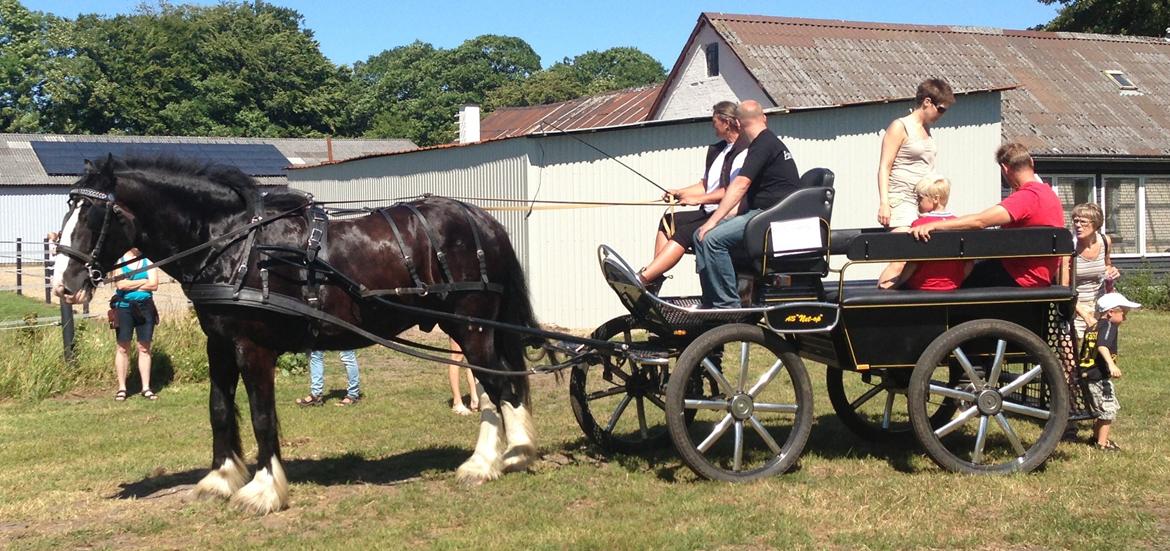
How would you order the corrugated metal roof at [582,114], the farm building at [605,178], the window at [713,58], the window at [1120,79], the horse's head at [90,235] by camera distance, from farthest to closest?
1. the corrugated metal roof at [582,114]
2. the window at [713,58]
3. the window at [1120,79]
4. the farm building at [605,178]
5. the horse's head at [90,235]

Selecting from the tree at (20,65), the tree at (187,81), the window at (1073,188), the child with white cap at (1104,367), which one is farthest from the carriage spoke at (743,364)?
the tree at (20,65)

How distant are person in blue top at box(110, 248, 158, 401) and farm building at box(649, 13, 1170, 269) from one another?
13276 mm

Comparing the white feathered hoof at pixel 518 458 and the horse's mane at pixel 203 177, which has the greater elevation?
the horse's mane at pixel 203 177

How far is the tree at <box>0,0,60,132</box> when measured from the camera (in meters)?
57.3

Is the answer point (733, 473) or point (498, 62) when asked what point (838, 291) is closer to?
point (733, 473)

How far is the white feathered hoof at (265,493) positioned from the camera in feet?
20.6

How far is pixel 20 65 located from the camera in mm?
58656

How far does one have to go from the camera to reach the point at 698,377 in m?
6.82

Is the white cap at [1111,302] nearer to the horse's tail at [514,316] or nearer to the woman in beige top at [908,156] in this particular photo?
the woman in beige top at [908,156]

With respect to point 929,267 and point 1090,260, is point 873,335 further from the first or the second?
point 1090,260

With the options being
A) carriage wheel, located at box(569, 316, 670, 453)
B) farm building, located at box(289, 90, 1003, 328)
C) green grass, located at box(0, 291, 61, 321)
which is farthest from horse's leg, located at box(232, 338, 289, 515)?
green grass, located at box(0, 291, 61, 321)

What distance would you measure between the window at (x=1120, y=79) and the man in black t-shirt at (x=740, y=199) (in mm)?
20496

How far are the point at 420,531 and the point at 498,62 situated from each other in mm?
83466

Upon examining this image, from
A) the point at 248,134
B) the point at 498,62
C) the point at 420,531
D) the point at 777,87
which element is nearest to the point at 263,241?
the point at 420,531
